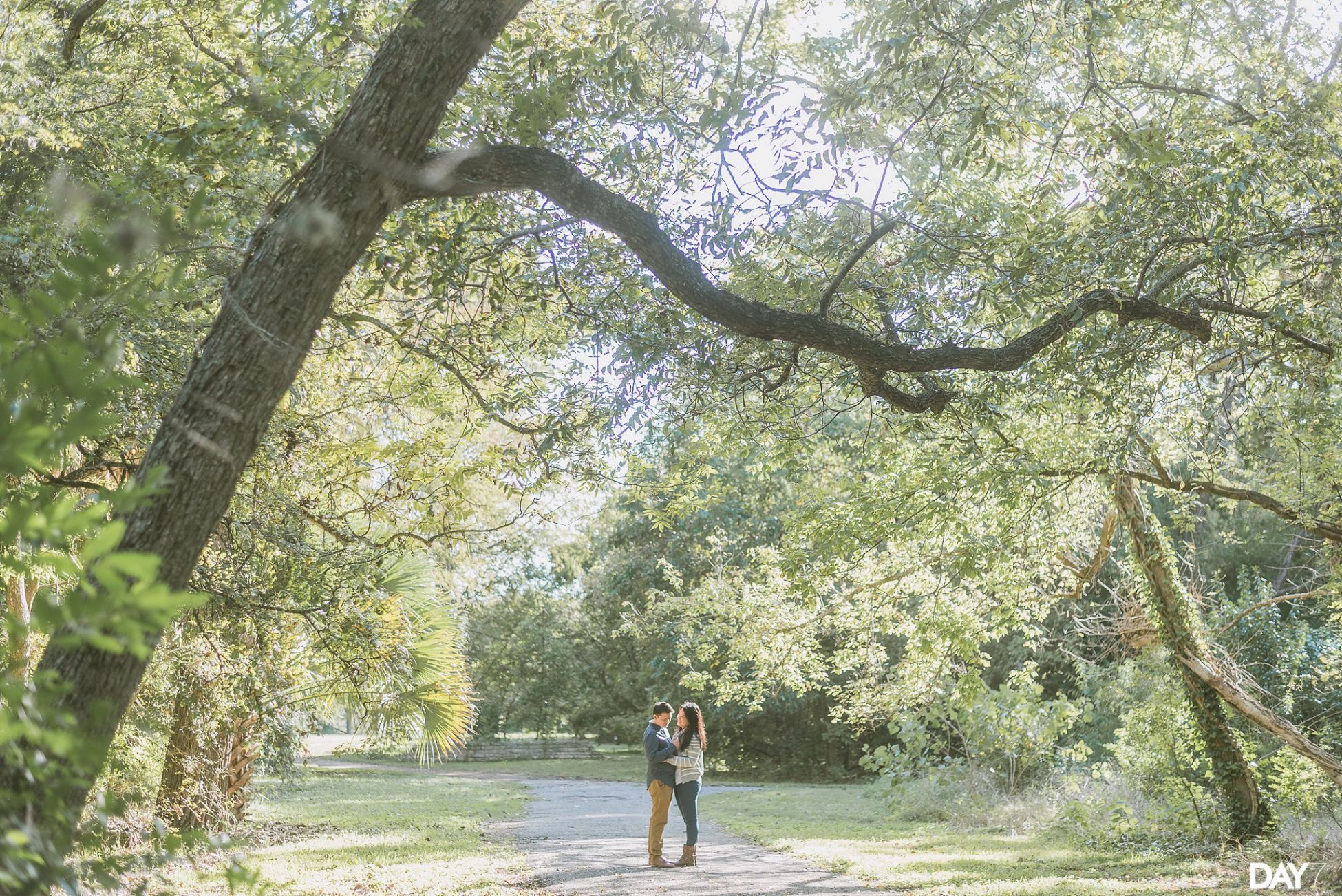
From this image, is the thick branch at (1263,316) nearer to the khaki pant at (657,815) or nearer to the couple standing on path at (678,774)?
the couple standing on path at (678,774)

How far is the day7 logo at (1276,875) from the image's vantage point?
820 centimetres

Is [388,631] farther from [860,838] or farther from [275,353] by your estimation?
[860,838]

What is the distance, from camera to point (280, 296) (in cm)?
356

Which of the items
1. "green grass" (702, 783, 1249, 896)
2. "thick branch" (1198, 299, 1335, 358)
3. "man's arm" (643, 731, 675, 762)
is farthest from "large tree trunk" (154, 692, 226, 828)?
"thick branch" (1198, 299, 1335, 358)

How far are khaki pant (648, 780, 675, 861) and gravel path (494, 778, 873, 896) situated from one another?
198 mm

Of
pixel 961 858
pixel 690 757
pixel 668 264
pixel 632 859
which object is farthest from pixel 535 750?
pixel 668 264

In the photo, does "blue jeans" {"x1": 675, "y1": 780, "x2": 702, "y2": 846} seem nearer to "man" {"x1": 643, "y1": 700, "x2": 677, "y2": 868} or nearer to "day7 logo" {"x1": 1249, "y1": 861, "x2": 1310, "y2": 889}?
"man" {"x1": 643, "y1": 700, "x2": 677, "y2": 868}

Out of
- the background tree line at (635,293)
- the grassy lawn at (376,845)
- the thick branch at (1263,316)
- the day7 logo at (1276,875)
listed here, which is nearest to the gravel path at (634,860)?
the grassy lawn at (376,845)

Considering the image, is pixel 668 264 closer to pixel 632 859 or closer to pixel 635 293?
pixel 635 293

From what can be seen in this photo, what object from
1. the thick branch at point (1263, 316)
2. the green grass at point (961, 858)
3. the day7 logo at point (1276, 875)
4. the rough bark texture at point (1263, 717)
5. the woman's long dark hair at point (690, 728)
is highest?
the thick branch at point (1263, 316)

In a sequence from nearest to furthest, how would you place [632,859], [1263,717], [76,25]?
[76,25] < [632,859] < [1263,717]

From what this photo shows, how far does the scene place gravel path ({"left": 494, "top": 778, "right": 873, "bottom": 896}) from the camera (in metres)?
8.21

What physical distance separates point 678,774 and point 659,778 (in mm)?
206

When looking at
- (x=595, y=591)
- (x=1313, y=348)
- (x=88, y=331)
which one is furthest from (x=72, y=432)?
(x=595, y=591)
